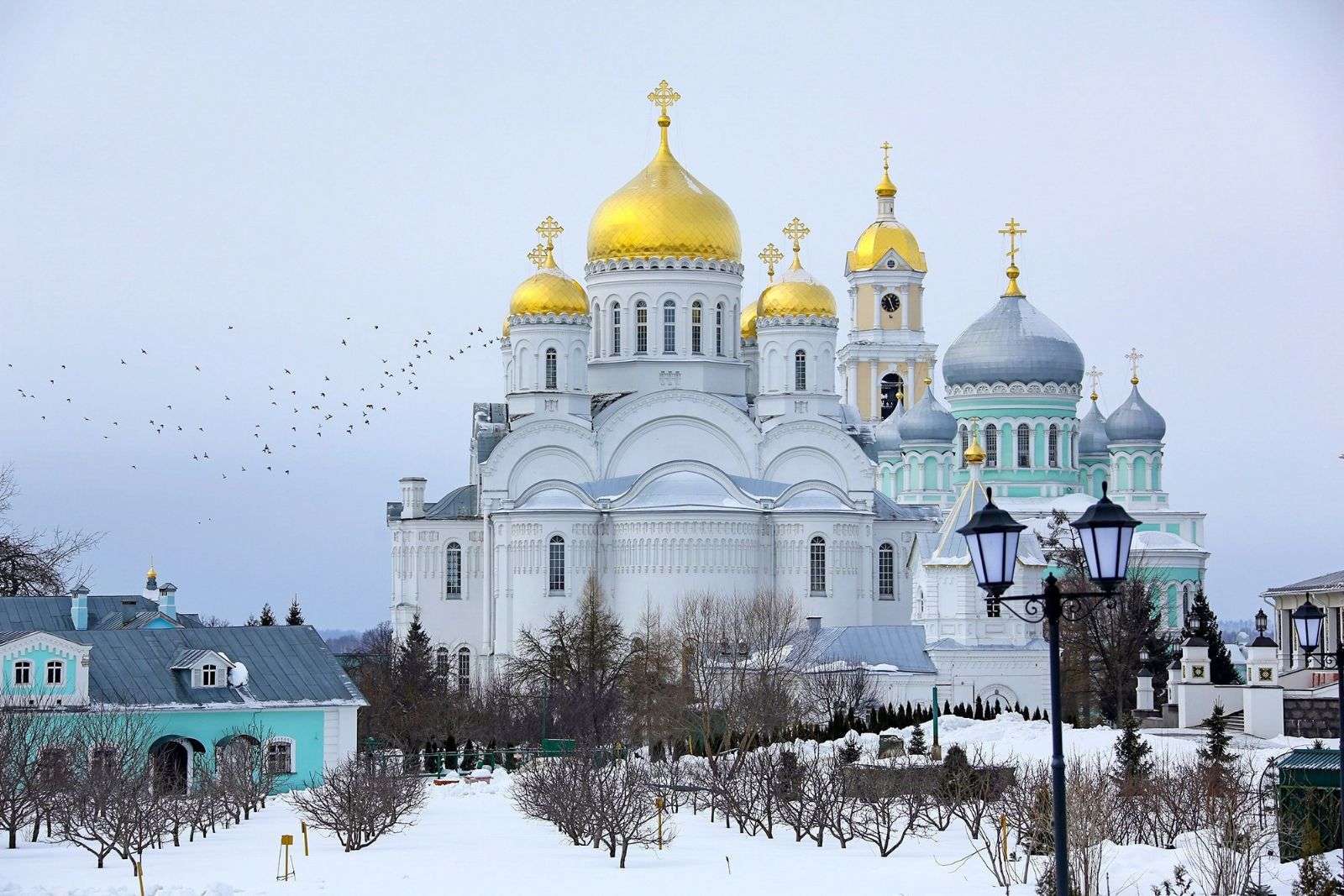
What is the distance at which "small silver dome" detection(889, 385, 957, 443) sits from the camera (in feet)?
211

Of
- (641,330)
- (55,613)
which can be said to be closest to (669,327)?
(641,330)

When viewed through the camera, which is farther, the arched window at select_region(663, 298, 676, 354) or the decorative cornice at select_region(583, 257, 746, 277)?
the arched window at select_region(663, 298, 676, 354)

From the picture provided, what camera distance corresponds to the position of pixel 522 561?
50938 millimetres

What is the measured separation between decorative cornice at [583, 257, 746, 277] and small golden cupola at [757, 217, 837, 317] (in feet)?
3.33

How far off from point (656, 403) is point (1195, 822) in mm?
32309

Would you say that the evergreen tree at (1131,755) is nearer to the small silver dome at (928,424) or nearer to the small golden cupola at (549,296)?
the small golden cupola at (549,296)

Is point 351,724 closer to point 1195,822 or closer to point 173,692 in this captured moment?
point 173,692

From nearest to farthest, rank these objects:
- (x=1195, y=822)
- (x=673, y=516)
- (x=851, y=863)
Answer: (x=1195, y=822) → (x=851, y=863) → (x=673, y=516)

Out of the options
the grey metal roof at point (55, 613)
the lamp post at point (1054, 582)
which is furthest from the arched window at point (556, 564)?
the lamp post at point (1054, 582)

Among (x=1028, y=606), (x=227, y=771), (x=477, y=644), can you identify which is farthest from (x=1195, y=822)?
(x=477, y=644)

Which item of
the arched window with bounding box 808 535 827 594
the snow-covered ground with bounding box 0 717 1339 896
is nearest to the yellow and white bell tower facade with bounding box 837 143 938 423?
the arched window with bounding box 808 535 827 594

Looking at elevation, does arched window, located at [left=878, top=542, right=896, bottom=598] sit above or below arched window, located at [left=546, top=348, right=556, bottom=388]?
below

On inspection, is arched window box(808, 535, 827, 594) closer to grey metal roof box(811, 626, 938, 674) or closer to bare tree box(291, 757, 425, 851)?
grey metal roof box(811, 626, 938, 674)

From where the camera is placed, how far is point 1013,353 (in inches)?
2446
